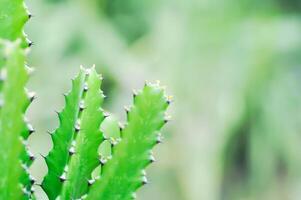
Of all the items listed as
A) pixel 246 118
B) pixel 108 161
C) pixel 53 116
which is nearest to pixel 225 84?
pixel 246 118

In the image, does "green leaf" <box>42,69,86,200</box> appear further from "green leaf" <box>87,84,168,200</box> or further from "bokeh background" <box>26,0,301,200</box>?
"bokeh background" <box>26,0,301,200</box>

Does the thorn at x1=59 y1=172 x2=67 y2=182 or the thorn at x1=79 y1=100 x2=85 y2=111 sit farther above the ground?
the thorn at x1=79 y1=100 x2=85 y2=111

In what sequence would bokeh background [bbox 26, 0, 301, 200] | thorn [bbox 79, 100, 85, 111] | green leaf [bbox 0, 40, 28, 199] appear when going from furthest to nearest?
bokeh background [bbox 26, 0, 301, 200], thorn [bbox 79, 100, 85, 111], green leaf [bbox 0, 40, 28, 199]

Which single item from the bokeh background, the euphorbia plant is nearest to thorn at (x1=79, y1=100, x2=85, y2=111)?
the euphorbia plant

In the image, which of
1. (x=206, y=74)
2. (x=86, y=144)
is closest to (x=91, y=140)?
(x=86, y=144)

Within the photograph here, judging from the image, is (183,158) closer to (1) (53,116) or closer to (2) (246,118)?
(2) (246,118)

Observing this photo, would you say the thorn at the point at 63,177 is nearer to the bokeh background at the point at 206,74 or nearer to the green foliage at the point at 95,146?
the green foliage at the point at 95,146

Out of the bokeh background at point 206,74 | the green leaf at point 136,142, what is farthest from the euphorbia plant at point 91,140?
the bokeh background at point 206,74
